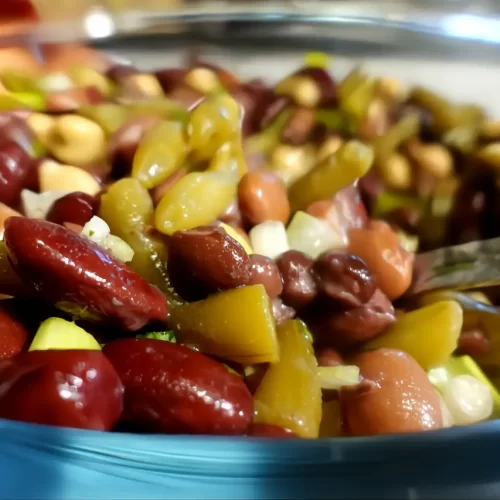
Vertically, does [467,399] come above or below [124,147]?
below

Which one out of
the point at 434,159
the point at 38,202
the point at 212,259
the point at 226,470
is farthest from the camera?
the point at 434,159

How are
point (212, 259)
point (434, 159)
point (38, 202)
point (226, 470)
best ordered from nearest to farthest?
point (226, 470) < point (212, 259) < point (38, 202) < point (434, 159)

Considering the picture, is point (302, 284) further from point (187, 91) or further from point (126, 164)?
point (187, 91)

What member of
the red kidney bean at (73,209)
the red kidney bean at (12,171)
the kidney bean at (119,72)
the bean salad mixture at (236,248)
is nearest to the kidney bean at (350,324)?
the bean salad mixture at (236,248)

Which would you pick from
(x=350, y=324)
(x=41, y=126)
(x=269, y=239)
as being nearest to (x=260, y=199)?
(x=269, y=239)

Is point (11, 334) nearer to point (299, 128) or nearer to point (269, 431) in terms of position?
point (269, 431)

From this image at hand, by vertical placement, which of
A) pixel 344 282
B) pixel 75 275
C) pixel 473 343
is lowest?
pixel 473 343
